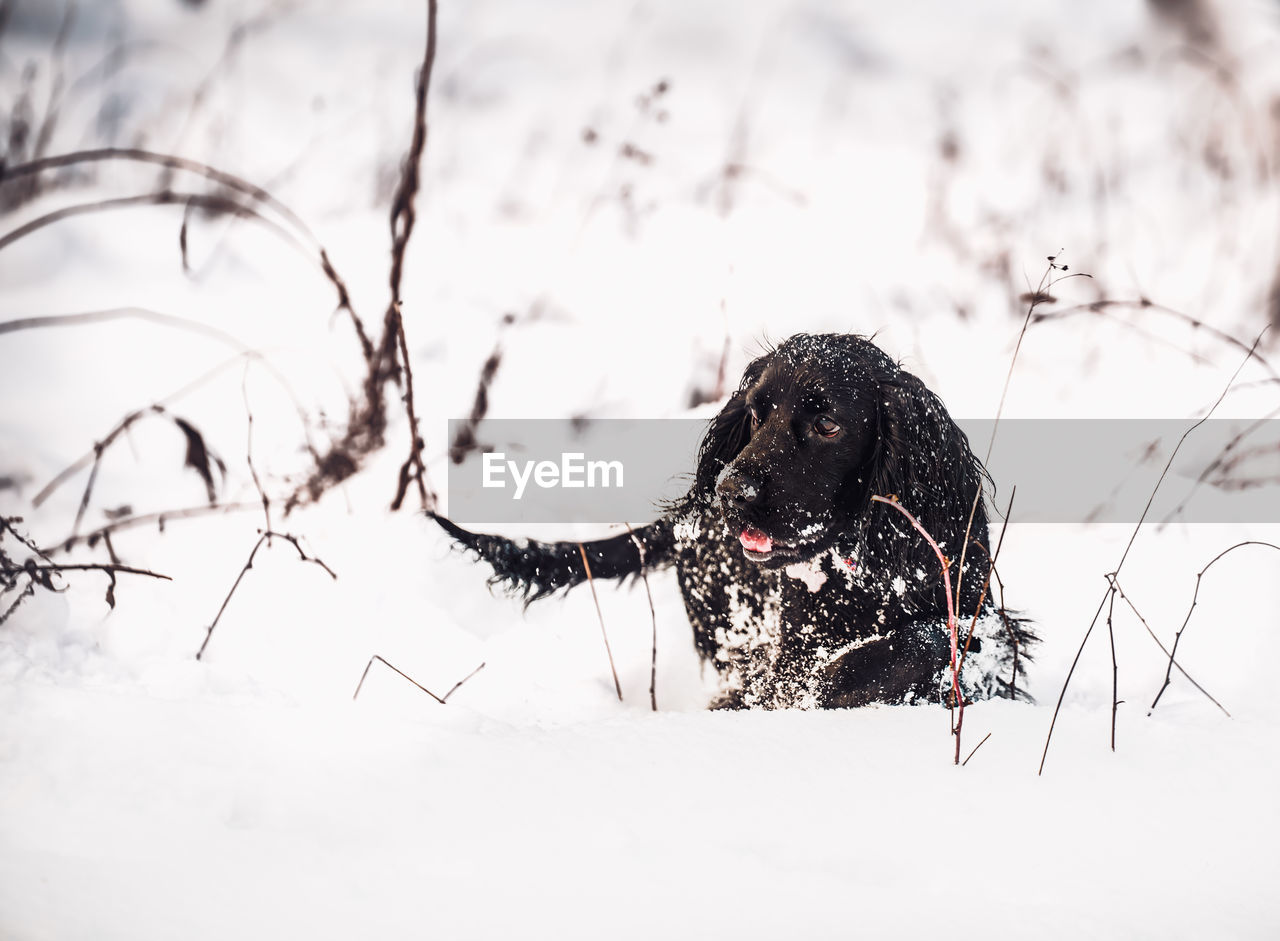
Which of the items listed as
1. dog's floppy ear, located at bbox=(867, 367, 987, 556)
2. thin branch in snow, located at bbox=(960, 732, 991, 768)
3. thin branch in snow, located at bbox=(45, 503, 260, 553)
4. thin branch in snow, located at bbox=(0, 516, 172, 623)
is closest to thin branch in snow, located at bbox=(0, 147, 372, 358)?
thin branch in snow, located at bbox=(45, 503, 260, 553)

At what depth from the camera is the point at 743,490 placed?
1.55 metres

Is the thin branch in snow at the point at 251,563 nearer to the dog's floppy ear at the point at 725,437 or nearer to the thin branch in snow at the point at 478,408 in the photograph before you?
the thin branch in snow at the point at 478,408

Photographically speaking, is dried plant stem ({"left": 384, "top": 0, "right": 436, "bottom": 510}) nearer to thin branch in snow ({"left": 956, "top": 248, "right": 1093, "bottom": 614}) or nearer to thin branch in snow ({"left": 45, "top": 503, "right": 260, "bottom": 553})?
thin branch in snow ({"left": 45, "top": 503, "right": 260, "bottom": 553})

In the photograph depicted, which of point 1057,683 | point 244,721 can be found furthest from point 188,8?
point 1057,683

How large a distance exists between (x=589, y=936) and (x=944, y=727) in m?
0.78

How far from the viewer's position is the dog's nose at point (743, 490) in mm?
1554

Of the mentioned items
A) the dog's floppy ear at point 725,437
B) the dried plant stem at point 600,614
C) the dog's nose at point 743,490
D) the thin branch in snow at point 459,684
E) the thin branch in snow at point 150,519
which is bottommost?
the thin branch in snow at point 459,684

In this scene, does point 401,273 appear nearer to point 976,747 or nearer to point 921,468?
point 921,468

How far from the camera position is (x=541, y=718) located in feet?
5.39

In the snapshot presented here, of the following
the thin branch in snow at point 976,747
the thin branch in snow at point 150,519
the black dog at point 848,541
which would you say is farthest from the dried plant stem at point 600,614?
the thin branch in snow at point 150,519

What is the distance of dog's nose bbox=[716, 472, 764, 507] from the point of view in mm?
1554

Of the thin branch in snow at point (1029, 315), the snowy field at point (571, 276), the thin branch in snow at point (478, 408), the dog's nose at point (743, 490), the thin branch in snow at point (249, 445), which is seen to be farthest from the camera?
the thin branch in snow at point (478, 408)

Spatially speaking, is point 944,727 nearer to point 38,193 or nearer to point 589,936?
point 589,936

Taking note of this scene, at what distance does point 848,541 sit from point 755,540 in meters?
0.22
